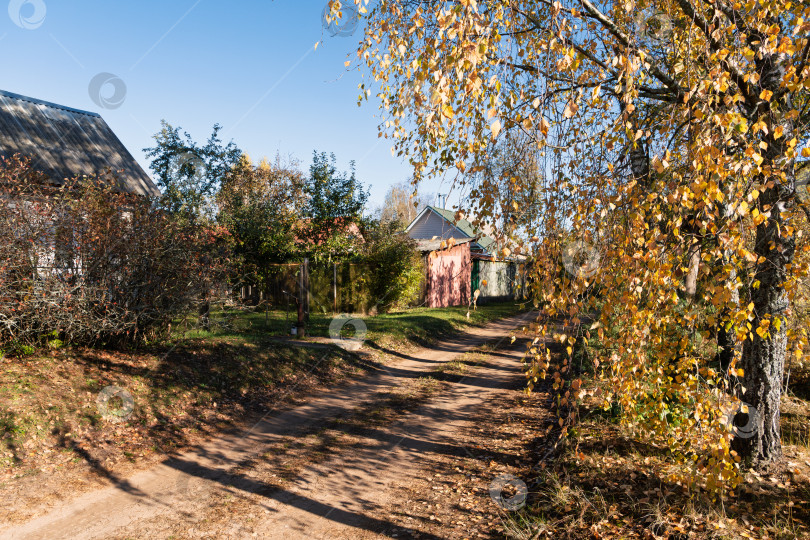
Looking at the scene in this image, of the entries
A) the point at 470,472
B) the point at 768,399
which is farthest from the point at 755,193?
the point at 470,472

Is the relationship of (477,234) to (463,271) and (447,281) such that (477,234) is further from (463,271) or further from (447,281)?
(447,281)

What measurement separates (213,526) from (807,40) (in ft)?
20.8

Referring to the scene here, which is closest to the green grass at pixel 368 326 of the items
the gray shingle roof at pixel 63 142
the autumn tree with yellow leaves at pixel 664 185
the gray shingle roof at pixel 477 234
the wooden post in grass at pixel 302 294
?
the wooden post in grass at pixel 302 294

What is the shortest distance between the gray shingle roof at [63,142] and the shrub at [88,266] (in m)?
4.69

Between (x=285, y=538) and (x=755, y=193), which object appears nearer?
(x=755, y=193)

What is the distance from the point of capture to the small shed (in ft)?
72.3

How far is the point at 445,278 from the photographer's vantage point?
23.6m

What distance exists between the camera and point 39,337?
7.04 m

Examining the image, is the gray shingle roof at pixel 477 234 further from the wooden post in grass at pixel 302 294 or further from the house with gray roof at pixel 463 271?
the wooden post in grass at pixel 302 294

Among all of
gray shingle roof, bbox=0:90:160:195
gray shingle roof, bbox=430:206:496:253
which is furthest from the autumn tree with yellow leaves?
gray shingle roof, bbox=0:90:160:195

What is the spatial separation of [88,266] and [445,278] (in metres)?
17.7

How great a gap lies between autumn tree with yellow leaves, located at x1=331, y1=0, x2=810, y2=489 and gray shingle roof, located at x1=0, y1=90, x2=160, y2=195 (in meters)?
10.6

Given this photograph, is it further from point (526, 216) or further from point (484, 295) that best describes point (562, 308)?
point (484, 295)

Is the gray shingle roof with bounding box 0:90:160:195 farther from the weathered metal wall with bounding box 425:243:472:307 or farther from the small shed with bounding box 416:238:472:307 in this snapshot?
the weathered metal wall with bounding box 425:243:472:307
